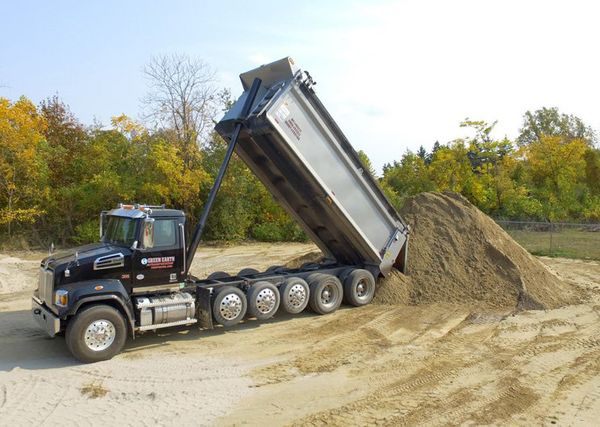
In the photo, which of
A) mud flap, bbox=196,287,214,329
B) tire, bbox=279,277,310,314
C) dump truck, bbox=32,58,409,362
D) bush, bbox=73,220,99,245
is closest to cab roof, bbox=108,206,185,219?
dump truck, bbox=32,58,409,362

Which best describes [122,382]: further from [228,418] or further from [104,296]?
[228,418]

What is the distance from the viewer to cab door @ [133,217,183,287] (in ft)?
26.7

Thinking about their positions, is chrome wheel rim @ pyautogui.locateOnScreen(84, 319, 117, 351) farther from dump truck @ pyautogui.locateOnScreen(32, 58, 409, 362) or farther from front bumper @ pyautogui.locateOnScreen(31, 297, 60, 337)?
front bumper @ pyautogui.locateOnScreen(31, 297, 60, 337)

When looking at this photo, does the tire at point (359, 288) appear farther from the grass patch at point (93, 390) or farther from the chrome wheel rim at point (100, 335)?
the grass patch at point (93, 390)

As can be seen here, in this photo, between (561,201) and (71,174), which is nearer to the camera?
(71,174)

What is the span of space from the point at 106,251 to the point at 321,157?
420 centimetres

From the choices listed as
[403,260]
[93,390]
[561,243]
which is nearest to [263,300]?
[93,390]

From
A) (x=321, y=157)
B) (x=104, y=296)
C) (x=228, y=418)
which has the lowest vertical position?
(x=228, y=418)

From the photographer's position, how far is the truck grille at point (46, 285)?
7.69 meters

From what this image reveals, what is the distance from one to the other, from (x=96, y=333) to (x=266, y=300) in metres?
3.10

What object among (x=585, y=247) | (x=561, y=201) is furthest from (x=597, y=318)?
(x=561, y=201)

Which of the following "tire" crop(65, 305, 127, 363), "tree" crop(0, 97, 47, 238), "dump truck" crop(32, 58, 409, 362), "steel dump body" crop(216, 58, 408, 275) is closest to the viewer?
"tire" crop(65, 305, 127, 363)

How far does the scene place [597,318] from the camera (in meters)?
10.1

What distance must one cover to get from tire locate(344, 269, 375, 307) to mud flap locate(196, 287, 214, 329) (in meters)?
3.27
